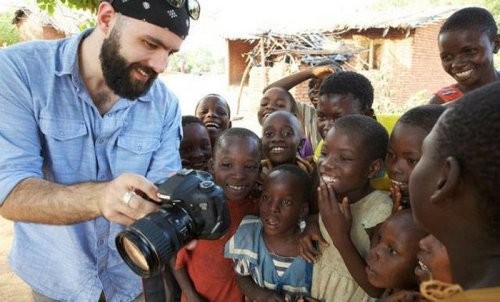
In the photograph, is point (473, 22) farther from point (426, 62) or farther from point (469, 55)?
point (426, 62)

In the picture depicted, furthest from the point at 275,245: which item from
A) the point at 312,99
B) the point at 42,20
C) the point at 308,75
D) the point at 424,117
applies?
the point at 42,20

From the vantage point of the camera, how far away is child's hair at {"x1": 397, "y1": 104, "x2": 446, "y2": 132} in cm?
186

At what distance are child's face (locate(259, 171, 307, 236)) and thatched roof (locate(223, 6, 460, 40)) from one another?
950cm

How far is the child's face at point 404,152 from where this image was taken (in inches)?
72.6

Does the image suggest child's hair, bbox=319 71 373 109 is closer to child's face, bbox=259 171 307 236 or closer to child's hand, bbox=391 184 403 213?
child's face, bbox=259 171 307 236

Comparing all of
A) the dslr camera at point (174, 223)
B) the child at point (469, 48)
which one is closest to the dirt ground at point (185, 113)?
the dslr camera at point (174, 223)

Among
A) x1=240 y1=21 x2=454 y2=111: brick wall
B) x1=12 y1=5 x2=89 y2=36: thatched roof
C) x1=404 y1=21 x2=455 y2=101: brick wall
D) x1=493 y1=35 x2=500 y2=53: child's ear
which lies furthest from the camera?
x1=12 y1=5 x2=89 y2=36: thatched roof

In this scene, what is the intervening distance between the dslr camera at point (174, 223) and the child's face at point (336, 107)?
4.30 feet

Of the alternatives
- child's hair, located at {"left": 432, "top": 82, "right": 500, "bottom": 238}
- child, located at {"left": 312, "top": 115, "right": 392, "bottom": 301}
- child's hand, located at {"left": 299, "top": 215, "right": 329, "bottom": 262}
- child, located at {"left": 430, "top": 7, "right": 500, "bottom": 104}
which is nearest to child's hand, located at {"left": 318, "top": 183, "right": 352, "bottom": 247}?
child, located at {"left": 312, "top": 115, "right": 392, "bottom": 301}

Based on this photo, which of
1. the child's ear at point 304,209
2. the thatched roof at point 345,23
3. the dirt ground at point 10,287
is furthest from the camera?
the thatched roof at point 345,23

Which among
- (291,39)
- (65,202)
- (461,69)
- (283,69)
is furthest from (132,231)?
(291,39)

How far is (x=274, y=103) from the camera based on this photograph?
3744 millimetres

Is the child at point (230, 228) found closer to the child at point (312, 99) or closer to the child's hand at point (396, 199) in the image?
the child's hand at point (396, 199)

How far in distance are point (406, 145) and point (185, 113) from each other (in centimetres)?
1194
